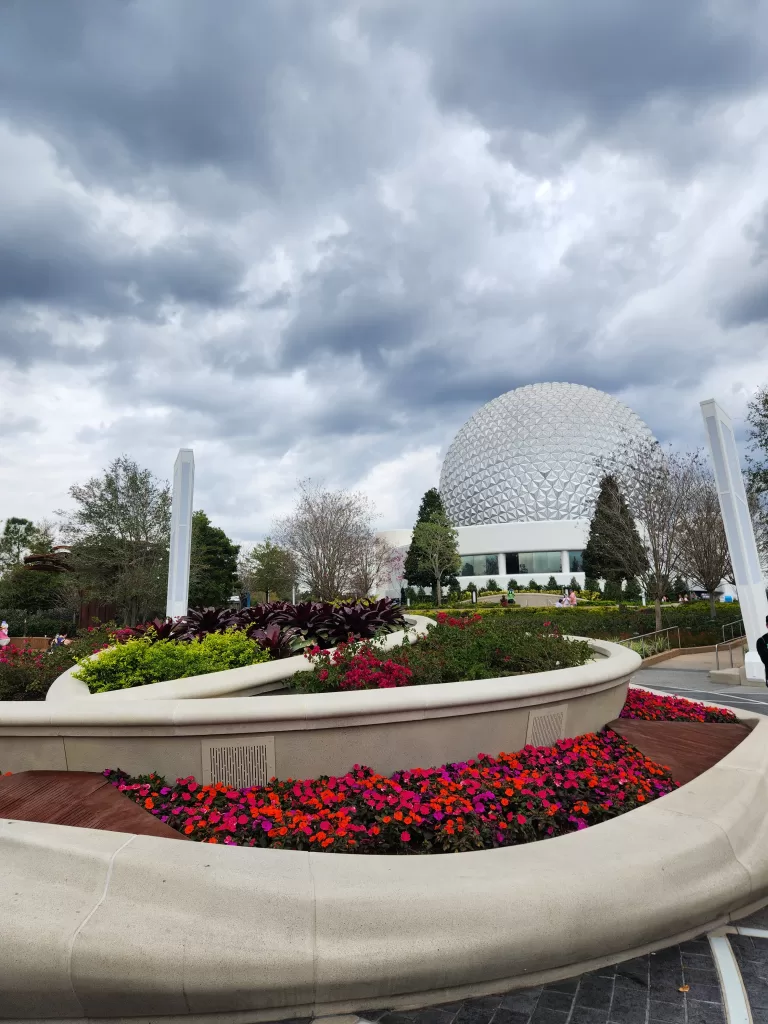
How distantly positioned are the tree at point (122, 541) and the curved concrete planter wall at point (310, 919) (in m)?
24.5

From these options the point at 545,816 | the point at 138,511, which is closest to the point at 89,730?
the point at 545,816

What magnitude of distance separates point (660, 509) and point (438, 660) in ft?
69.9

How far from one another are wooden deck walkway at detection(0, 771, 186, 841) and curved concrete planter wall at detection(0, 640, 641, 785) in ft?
0.45

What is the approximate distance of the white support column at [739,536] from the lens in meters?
13.8

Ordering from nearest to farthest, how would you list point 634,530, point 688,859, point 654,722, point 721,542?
point 688,859 < point 654,722 < point 634,530 < point 721,542

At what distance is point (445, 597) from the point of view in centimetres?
5178

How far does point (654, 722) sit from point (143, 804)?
5.48 meters

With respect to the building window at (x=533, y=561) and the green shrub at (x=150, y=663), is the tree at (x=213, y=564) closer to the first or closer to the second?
the building window at (x=533, y=561)

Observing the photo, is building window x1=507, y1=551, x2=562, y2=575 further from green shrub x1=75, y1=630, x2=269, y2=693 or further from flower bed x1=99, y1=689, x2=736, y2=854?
flower bed x1=99, y1=689, x2=736, y2=854

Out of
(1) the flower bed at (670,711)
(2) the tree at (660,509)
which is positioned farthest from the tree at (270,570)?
(1) the flower bed at (670,711)

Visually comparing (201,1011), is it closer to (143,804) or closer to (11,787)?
(143,804)

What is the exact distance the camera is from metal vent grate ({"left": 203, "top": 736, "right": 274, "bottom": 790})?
4680 millimetres

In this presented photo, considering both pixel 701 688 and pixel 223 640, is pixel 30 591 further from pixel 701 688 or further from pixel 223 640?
pixel 701 688

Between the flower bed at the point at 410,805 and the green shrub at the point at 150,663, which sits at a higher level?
the green shrub at the point at 150,663
